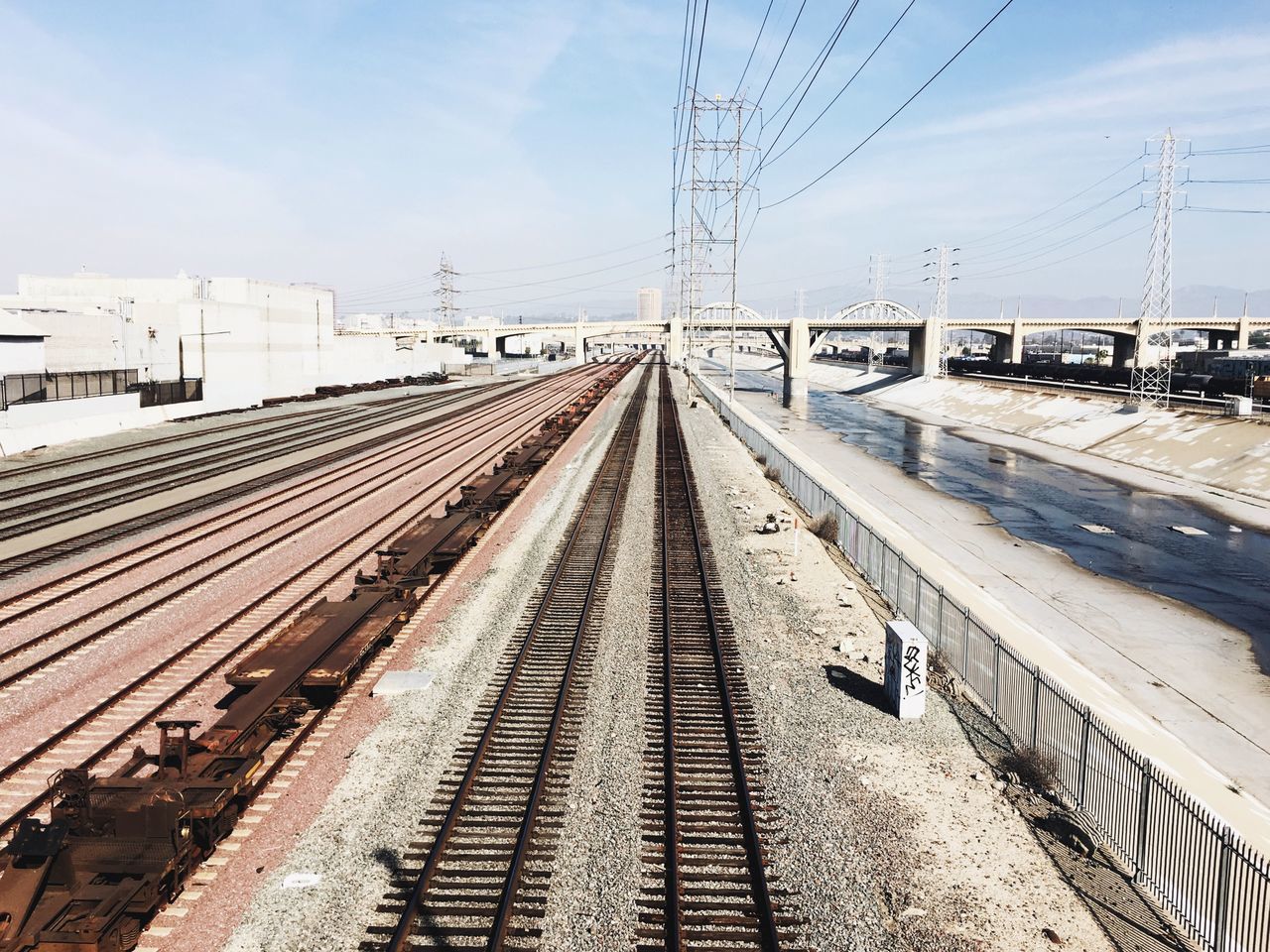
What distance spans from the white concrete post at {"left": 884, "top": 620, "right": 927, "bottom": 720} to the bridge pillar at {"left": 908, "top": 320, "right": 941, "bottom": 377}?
109 m

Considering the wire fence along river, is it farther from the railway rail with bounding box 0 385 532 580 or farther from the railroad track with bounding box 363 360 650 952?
the railway rail with bounding box 0 385 532 580

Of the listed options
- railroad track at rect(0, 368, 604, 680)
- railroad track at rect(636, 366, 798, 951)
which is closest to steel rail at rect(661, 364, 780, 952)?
railroad track at rect(636, 366, 798, 951)

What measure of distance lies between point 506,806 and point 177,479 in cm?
2908

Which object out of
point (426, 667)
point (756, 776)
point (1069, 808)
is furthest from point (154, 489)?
point (1069, 808)

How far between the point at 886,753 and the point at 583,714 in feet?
15.8

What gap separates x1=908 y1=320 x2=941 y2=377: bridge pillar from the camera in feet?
381

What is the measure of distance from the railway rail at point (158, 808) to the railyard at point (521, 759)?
5cm

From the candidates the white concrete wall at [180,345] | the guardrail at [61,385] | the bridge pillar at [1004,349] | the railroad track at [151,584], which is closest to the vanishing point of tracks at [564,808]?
the railroad track at [151,584]

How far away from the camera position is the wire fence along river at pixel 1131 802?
824cm

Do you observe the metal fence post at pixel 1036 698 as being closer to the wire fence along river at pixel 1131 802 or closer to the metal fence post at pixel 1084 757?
the wire fence along river at pixel 1131 802

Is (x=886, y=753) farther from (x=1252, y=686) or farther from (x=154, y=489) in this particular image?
(x=154, y=489)

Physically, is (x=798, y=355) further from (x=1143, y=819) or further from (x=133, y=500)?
(x=1143, y=819)

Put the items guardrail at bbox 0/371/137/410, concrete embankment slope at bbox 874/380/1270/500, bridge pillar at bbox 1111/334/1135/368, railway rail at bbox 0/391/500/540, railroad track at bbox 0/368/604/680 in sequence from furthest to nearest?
1. bridge pillar at bbox 1111/334/1135/368
2. concrete embankment slope at bbox 874/380/1270/500
3. guardrail at bbox 0/371/137/410
4. railway rail at bbox 0/391/500/540
5. railroad track at bbox 0/368/604/680

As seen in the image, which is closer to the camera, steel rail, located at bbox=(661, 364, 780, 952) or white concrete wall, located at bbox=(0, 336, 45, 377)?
steel rail, located at bbox=(661, 364, 780, 952)
